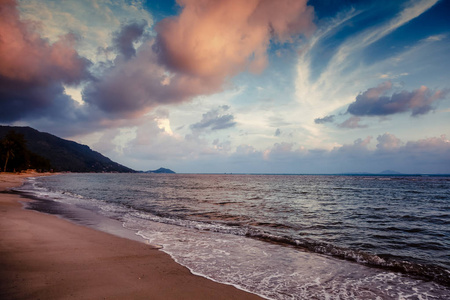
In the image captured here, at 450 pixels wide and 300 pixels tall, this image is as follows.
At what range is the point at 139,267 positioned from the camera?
7227mm

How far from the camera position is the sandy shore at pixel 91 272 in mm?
5195

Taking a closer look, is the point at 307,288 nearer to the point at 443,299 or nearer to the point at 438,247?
the point at 443,299

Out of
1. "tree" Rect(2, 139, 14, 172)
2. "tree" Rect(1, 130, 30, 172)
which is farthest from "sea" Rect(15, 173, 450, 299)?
"tree" Rect(1, 130, 30, 172)

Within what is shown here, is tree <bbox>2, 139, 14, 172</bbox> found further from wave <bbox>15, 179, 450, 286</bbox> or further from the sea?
wave <bbox>15, 179, 450, 286</bbox>

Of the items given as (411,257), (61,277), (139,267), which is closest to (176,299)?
(139,267)

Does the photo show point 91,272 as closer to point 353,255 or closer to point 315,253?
point 315,253

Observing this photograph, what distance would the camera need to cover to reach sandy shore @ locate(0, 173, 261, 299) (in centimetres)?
520

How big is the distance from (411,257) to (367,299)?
5.82m

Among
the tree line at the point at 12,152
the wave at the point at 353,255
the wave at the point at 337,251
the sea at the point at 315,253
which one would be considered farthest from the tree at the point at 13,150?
the wave at the point at 353,255

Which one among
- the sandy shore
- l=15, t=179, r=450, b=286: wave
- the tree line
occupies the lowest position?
l=15, t=179, r=450, b=286: wave

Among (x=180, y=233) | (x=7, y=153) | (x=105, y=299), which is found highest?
(x=7, y=153)

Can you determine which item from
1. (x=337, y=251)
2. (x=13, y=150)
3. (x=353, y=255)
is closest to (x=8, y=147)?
(x=13, y=150)

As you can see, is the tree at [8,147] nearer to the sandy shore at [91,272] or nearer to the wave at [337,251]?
the sandy shore at [91,272]

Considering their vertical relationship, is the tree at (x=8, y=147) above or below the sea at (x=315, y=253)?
above
